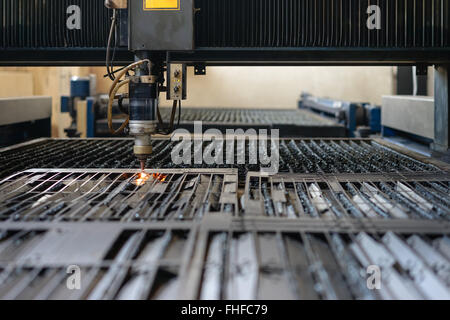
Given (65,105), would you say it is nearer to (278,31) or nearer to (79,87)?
(79,87)

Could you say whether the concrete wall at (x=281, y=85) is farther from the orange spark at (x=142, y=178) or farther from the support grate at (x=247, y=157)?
the orange spark at (x=142, y=178)

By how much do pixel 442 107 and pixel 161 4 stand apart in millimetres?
1479

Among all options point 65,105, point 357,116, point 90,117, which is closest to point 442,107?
point 357,116

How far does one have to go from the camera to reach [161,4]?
66.5 inches

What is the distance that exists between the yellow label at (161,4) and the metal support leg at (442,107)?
1385 mm

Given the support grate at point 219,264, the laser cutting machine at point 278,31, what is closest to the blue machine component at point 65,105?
the laser cutting machine at point 278,31

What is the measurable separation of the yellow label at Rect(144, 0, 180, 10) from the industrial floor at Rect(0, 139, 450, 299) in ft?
2.08

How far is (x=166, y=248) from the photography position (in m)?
1.23

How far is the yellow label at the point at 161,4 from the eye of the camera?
5.53 feet

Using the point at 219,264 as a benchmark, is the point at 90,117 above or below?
above

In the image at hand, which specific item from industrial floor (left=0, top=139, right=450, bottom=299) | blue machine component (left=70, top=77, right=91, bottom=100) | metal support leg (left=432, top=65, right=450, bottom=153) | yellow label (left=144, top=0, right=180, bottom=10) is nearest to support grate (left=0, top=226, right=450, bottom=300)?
industrial floor (left=0, top=139, right=450, bottom=299)

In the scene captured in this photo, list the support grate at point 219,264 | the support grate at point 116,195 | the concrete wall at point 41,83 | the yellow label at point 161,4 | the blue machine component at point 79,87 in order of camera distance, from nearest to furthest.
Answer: the support grate at point 219,264 < the support grate at point 116,195 < the yellow label at point 161,4 < the blue machine component at point 79,87 < the concrete wall at point 41,83

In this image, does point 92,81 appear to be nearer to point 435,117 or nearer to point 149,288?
point 435,117
